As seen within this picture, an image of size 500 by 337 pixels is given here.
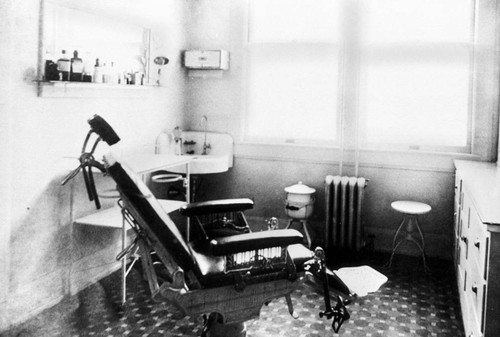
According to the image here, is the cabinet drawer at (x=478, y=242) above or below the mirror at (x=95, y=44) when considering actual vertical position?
below

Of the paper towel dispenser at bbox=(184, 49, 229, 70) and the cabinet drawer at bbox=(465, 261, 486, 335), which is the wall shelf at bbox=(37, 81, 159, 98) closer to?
the paper towel dispenser at bbox=(184, 49, 229, 70)

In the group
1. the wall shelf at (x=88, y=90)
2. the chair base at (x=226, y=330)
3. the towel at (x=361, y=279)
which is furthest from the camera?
the towel at (x=361, y=279)

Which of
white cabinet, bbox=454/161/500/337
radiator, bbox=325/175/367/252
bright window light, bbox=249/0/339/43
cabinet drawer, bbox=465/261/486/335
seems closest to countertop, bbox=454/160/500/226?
white cabinet, bbox=454/161/500/337

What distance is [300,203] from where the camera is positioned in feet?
14.4

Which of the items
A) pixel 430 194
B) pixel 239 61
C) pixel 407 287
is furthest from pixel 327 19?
pixel 407 287

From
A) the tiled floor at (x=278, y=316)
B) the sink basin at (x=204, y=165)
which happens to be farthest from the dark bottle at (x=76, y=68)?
the tiled floor at (x=278, y=316)

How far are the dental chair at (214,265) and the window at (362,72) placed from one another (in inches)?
96.0

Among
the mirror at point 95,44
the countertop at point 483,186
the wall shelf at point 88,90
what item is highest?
the mirror at point 95,44

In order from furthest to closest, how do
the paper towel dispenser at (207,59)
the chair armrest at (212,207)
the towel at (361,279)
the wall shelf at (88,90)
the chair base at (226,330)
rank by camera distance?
the paper towel dispenser at (207,59) → the towel at (361,279) → the wall shelf at (88,90) → the chair armrest at (212,207) → the chair base at (226,330)

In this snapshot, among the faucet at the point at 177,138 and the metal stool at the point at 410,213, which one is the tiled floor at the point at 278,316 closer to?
the metal stool at the point at 410,213

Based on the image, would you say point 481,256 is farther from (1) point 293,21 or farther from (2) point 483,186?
(1) point 293,21

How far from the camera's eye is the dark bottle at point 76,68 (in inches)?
122

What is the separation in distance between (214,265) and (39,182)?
141 centimetres

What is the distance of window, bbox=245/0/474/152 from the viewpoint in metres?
→ 4.34
